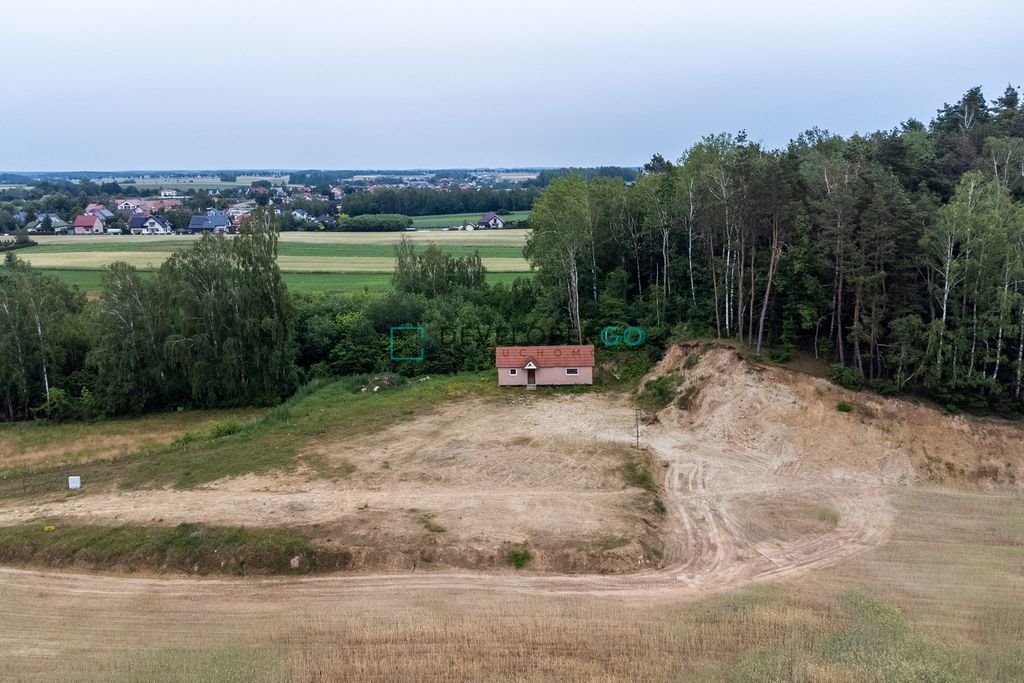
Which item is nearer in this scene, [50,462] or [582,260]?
[50,462]

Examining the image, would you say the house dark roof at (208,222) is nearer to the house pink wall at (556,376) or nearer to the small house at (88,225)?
the small house at (88,225)

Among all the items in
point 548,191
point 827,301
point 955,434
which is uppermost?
point 548,191

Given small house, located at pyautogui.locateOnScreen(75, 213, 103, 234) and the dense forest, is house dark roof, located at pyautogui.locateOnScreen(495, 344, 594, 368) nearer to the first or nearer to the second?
the dense forest

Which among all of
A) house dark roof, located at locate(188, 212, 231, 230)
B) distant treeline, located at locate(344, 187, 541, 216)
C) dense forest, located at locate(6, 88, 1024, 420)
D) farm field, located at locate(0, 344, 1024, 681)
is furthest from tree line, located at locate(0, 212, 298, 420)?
distant treeline, located at locate(344, 187, 541, 216)

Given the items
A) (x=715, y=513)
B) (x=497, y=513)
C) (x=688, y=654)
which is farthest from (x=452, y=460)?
(x=688, y=654)

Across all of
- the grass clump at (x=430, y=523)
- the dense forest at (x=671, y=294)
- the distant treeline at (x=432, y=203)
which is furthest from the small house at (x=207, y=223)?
the grass clump at (x=430, y=523)

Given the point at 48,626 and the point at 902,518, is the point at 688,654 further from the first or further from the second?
the point at 48,626
